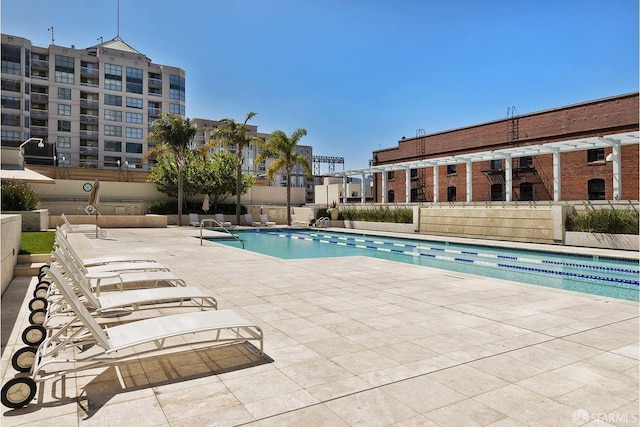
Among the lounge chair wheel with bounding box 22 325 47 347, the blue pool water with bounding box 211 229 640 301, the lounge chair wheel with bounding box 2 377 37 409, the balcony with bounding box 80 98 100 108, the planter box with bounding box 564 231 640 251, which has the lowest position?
the blue pool water with bounding box 211 229 640 301

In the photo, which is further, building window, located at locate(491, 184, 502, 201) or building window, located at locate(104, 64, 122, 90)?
building window, located at locate(104, 64, 122, 90)

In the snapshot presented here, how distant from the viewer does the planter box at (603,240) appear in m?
14.8

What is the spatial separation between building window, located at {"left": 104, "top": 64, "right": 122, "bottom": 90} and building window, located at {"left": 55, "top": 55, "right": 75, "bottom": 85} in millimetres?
3884

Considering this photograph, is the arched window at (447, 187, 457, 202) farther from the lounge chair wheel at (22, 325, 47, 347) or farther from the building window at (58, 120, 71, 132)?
the building window at (58, 120, 71, 132)

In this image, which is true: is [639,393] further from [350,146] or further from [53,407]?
[350,146]

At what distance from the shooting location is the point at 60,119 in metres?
53.1

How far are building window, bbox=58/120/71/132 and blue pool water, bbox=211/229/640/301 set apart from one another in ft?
145

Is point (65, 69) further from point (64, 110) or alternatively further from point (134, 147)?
point (134, 147)

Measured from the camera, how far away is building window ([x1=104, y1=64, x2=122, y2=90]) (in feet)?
185

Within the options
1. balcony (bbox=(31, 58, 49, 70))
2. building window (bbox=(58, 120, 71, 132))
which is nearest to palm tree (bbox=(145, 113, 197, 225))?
building window (bbox=(58, 120, 71, 132))

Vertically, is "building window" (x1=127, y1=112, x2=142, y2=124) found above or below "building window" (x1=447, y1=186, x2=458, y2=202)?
above

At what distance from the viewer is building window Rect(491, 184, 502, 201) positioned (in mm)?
32000

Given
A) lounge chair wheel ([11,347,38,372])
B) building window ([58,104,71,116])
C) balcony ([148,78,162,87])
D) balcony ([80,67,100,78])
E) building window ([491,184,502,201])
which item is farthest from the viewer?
balcony ([148,78,162,87])

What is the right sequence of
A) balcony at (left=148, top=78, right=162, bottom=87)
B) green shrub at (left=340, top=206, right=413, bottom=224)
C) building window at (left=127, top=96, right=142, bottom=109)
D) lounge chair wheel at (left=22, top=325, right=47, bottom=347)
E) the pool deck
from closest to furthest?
the pool deck < lounge chair wheel at (left=22, top=325, right=47, bottom=347) < green shrub at (left=340, top=206, right=413, bottom=224) < building window at (left=127, top=96, right=142, bottom=109) < balcony at (left=148, top=78, right=162, bottom=87)
